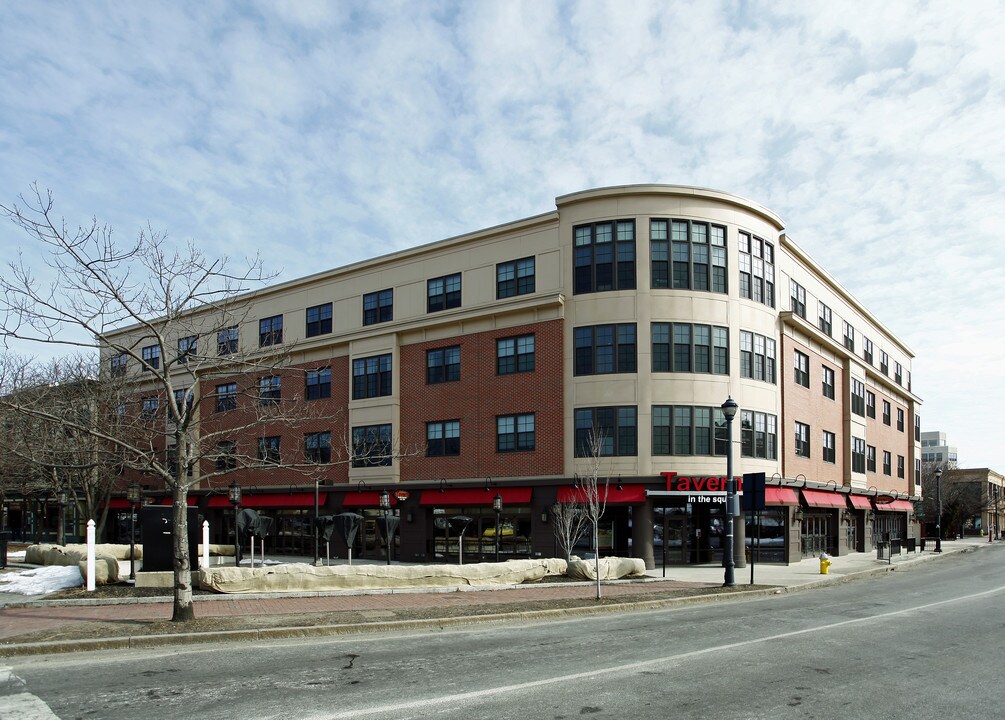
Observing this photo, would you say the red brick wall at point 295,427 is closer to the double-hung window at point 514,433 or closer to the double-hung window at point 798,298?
the double-hung window at point 514,433

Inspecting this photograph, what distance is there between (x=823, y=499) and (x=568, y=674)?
32.6 meters

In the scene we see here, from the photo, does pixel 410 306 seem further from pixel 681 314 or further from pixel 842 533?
pixel 842 533

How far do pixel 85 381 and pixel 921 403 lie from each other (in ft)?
200

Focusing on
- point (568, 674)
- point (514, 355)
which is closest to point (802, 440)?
point (514, 355)

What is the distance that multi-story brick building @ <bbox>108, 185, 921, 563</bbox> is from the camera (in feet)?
109

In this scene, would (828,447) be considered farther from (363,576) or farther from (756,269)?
(363,576)

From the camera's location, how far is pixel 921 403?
69.3 m

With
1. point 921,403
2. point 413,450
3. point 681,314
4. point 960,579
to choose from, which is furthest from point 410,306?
point 921,403

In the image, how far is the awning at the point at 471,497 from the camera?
1363 inches

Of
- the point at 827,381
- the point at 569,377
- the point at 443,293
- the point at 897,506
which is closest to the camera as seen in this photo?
the point at 569,377

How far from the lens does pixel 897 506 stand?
58.9 metres

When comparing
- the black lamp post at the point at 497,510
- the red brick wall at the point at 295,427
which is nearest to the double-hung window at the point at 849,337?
the black lamp post at the point at 497,510

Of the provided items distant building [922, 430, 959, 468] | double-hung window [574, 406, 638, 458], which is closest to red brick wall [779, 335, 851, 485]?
double-hung window [574, 406, 638, 458]

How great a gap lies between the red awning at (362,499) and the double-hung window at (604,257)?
44.3 ft
